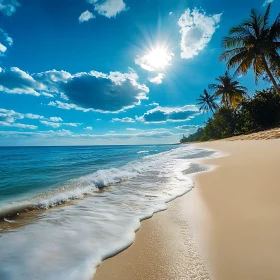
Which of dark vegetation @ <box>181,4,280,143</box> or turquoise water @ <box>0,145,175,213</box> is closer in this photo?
turquoise water @ <box>0,145,175,213</box>

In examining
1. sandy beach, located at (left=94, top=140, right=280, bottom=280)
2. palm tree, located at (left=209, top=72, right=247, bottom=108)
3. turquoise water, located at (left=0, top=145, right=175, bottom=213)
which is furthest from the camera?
palm tree, located at (left=209, top=72, right=247, bottom=108)

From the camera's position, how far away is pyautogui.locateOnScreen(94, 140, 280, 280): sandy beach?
166cm

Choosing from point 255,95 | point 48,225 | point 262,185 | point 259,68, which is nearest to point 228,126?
point 255,95

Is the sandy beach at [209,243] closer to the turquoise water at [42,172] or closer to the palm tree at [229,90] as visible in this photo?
the turquoise water at [42,172]

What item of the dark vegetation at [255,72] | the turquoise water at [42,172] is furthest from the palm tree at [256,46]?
the turquoise water at [42,172]

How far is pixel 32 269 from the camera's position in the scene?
6.17 feet

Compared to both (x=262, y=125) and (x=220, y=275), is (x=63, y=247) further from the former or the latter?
(x=262, y=125)

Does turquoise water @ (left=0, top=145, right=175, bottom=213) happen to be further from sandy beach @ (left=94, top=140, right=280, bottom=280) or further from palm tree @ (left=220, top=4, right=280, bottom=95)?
palm tree @ (left=220, top=4, right=280, bottom=95)

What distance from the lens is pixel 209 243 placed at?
210 cm

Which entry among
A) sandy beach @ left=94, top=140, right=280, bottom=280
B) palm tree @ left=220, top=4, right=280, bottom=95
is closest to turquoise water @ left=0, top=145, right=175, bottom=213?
sandy beach @ left=94, top=140, right=280, bottom=280

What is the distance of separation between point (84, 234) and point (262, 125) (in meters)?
30.4

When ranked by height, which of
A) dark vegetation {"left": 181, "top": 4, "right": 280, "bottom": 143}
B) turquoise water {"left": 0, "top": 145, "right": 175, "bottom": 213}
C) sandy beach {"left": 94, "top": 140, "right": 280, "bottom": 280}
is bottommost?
sandy beach {"left": 94, "top": 140, "right": 280, "bottom": 280}

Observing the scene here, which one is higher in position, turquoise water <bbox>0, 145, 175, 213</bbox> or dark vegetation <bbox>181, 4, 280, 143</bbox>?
dark vegetation <bbox>181, 4, 280, 143</bbox>

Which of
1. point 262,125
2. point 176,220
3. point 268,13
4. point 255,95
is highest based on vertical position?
point 268,13
